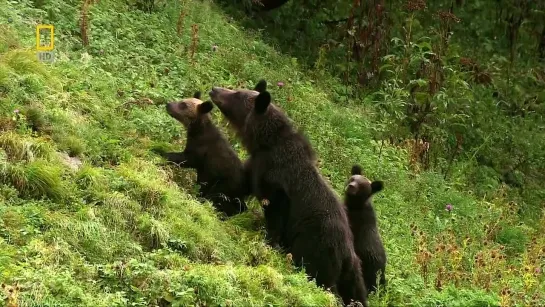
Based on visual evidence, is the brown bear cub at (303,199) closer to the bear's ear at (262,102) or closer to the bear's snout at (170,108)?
the bear's ear at (262,102)

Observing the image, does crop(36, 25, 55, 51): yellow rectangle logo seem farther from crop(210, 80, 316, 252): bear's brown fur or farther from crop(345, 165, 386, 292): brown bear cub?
crop(345, 165, 386, 292): brown bear cub

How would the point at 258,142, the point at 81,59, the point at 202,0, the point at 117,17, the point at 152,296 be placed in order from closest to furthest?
the point at 152,296, the point at 258,142, the point at 81,59, the point at 117,17, the point at 202,0

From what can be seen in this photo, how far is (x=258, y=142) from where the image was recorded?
886 cm

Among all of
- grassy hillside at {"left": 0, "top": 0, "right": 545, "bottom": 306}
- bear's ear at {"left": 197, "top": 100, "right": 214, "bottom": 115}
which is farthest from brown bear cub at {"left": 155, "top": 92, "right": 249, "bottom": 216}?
grassy hillside at {"left": 0, "top": 0, "right": 545, "bottom": 306}

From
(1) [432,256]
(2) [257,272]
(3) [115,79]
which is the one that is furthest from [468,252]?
(3) [115,79]

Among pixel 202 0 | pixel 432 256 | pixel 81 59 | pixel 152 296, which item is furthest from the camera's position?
pixel 202 0

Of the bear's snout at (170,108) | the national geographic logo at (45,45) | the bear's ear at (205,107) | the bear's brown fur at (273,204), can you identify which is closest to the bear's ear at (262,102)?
the bear's brown fur at (273,204)

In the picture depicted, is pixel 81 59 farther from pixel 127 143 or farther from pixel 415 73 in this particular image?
pixel 415 73

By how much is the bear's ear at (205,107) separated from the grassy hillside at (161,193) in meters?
0.61

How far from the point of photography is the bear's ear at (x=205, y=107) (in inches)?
384

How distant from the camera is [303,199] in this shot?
823cm

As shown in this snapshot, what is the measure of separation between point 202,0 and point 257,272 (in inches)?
397

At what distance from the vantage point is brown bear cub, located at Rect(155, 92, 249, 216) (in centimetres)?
923

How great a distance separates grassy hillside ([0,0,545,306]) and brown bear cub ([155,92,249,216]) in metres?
0.25
